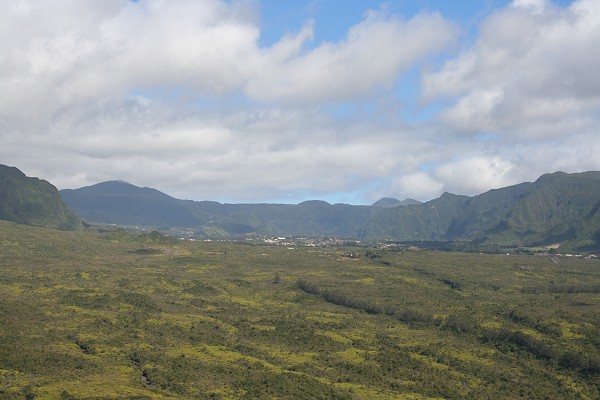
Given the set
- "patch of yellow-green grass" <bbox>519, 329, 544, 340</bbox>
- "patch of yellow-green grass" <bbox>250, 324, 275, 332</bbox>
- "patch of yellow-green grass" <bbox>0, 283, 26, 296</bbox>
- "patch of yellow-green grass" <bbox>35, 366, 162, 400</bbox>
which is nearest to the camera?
"patch of yellow-green grass" <bbox>35, 366, 162, 400</bbox>

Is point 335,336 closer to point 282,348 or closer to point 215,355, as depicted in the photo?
point 282,348

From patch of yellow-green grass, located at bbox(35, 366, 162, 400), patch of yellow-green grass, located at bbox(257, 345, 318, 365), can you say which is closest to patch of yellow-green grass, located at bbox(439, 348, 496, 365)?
patch of yellow-green grass, located at bbox(257, 345, 318, 365)

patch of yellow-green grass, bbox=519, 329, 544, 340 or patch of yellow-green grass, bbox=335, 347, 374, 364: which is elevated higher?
patch of yellow-green grass, bbox=519, 329, 544, 340

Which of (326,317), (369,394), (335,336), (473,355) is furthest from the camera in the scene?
(326,317)

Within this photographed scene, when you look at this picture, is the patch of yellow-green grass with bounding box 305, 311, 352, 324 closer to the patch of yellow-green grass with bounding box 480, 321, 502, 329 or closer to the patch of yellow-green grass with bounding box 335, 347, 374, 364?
the patch of yellow-green grass with bounding box 335, 347, 374, 364

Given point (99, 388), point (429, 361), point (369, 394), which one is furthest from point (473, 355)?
point (99, 388)

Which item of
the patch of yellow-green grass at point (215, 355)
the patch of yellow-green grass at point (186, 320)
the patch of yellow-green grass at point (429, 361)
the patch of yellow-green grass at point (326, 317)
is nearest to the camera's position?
the patch of yellow-green grass at point (215, 355)

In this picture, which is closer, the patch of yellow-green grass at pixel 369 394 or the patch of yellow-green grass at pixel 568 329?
the patch of yellow-green grass at pixel 369 394

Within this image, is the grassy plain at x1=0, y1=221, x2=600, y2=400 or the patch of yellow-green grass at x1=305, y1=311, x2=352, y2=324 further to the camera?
the patch of yellow-green grass at x1=305, y1=311, x2=352, y2=324

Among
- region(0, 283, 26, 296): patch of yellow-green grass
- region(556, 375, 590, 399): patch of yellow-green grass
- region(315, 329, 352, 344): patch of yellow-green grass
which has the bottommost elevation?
region(556, 375, 590, 399): patch of yellow-green grass

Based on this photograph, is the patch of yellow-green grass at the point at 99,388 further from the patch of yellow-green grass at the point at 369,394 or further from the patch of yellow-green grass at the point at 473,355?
the patch of yellow-green grass at the point at 473,355

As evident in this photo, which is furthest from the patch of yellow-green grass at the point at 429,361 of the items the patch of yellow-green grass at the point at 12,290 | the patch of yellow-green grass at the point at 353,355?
the patch of yellow-green grass at the point at 12,290

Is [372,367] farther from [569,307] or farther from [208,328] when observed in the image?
[569,307]
